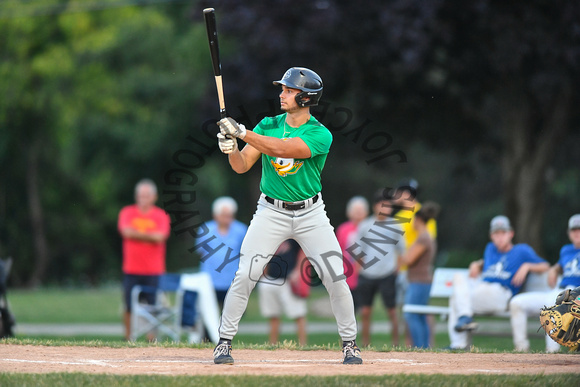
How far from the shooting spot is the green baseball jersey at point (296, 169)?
6945mm

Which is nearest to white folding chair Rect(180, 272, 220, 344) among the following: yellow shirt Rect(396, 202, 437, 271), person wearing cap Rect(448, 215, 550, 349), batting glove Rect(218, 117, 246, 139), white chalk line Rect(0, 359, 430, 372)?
yellow shirt Rect(396, 202, 437, 271)

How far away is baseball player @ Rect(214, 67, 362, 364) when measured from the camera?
692cm

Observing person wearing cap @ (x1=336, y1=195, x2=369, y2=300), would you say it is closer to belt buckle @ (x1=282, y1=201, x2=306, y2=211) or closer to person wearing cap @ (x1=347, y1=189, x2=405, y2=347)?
person wearing cap @ (x1=347, y1=189, x2=405, y2=347)

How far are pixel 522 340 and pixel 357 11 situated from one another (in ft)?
31.6

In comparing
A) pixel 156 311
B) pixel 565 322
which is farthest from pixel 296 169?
pixel 156 311

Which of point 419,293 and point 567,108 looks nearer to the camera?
point 419,293

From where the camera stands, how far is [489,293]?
10.2m

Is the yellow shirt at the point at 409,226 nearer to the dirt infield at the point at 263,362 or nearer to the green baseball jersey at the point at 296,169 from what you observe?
the dirt infield at the point at 263,362

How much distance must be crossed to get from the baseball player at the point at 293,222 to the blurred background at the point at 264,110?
577 centimetres

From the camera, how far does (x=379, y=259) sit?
11906 millimetres

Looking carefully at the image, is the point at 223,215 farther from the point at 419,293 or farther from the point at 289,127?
the point at 289,127

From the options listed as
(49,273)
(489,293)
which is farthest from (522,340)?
(49,273)

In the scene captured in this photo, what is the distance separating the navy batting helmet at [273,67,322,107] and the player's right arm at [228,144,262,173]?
21.5 inches

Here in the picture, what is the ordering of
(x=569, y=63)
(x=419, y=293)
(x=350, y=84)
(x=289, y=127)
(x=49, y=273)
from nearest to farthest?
(x=289, y=127) < (x=419, y=293) < (x=569, y=63) < (x=350, y=84) < (x=49, y=273)
